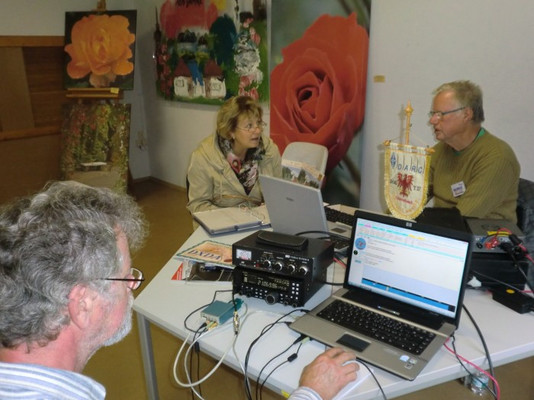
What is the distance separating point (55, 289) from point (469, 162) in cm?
200

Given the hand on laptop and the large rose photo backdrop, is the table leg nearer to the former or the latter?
the hand on laptop

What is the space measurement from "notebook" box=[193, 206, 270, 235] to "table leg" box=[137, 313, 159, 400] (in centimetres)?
55

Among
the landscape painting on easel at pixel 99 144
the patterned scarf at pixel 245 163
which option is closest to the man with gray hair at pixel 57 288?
the patterned scarf at pixel 245 163

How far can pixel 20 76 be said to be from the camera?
14.5 ft

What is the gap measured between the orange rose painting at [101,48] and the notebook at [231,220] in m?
2.68

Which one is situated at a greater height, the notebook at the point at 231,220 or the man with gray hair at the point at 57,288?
the man with gray hair at the point at 57,288

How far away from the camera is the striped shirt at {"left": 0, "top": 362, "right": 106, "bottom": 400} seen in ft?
2.44

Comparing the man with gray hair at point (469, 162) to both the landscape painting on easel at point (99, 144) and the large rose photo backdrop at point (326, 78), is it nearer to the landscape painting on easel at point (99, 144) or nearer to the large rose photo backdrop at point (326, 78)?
the large rose photo backdrop at point (326, 78)

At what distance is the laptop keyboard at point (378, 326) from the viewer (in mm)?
1175

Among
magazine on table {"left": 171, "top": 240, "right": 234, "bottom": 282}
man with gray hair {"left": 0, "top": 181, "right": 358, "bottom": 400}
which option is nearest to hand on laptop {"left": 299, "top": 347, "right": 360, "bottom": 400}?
man with gray hair {"left": 0, "top": 181, "right": 358, "bottom": 400}

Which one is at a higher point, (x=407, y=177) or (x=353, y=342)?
(x=407, y=177)

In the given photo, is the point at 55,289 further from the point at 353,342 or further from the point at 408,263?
the point at 408,263

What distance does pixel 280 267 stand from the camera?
1389 mm

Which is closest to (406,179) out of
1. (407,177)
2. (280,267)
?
(407,177)
